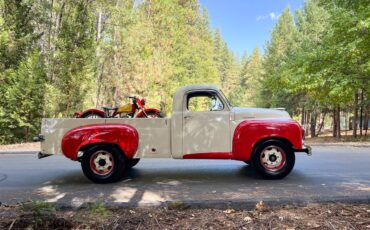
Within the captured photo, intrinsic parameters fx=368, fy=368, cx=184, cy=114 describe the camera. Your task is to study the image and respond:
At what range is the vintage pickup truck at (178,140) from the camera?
7434 mm

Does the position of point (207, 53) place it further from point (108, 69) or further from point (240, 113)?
point (240, 113)

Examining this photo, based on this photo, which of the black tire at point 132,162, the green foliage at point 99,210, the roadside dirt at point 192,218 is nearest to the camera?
the roadside dirt at point 192,218

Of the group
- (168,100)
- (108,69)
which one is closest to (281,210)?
(108,69)

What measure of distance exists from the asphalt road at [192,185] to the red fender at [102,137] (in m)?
0.72

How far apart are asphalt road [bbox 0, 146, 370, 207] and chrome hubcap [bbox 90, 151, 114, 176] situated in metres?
0.32

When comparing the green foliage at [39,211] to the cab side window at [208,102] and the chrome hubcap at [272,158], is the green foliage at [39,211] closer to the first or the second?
the cab side window at [208,102]

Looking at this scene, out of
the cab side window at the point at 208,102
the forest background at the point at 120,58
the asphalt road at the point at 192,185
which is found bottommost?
the asphalt road at the point at 192,185

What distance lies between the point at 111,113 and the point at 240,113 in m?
2.96

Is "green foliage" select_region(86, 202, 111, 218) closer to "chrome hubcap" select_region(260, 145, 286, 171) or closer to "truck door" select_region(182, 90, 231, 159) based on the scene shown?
"truck door" select_region(182, 90, 231, 159)

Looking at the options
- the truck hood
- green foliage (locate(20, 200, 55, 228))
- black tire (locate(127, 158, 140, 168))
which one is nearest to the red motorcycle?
black tire (locate(127, 158, 140, 168))

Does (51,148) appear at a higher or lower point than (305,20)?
lower

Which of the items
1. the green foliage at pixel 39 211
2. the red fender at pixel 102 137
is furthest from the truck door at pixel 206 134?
the green foliage at pixel 39 211

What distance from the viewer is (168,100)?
107 feet

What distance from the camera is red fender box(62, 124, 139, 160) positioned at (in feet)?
24.1
